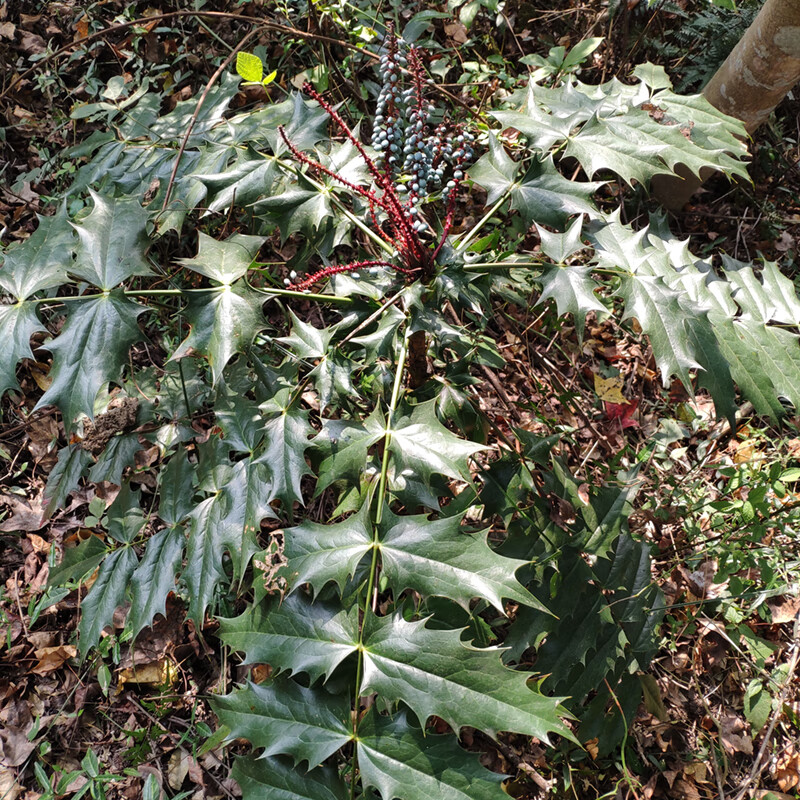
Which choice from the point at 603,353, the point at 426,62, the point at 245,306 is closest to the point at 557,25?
the point at 426,62

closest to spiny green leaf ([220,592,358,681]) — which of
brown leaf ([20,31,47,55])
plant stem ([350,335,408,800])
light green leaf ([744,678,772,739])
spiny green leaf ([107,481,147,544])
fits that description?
plant stem ([350,335,408,800])

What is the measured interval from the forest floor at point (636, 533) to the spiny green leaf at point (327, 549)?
3.30 ft

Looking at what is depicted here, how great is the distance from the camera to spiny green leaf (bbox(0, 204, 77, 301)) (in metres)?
1.37

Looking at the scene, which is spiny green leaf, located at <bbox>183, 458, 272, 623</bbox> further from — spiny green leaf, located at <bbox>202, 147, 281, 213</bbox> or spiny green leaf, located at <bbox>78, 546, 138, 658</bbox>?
spiny green leaf, located at <bbox>202, 147, 281, 213</bbox>

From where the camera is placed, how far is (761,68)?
2.08 meters

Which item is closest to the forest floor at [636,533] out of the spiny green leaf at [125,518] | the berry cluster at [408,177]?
the spiny green leaf at [125,518]

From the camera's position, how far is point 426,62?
284cm

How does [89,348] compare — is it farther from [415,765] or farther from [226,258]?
[415,765]

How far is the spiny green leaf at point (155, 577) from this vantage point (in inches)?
57.0

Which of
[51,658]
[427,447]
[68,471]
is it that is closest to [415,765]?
[427,447]

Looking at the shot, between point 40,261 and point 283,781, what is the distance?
1126 millimetres

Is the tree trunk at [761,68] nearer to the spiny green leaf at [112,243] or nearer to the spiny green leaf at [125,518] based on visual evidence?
the spiny green leaf at [112,243]

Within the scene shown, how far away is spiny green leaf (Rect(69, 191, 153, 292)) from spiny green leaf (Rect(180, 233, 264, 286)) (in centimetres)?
11

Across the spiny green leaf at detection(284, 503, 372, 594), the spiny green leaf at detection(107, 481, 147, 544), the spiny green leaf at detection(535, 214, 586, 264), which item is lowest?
the spiny green leaf at detection(107, 481, 147, 544)
